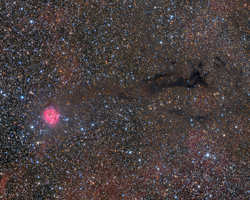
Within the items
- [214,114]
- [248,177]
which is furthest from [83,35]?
[248,177]

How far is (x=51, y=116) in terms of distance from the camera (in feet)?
2.96

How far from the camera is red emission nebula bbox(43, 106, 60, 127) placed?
0.90 metres

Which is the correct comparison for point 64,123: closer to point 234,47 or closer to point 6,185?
point 6,185

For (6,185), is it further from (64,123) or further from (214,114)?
(214,114)

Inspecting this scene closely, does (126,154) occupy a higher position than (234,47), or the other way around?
(234,47)

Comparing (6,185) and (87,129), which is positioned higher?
(87,129)

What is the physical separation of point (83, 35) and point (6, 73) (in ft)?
1.56

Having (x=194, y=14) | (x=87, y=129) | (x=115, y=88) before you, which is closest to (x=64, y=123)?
(x=87, y=129)

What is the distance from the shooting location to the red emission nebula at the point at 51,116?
0.90 metres

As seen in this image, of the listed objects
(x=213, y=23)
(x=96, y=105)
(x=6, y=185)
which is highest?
(x=213, y=23)

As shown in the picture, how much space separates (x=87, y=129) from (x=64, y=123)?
13 cm

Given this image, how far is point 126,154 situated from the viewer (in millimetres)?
914

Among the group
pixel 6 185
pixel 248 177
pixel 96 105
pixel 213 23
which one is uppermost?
pixel 213 23

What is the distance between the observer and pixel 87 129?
911 millimetres
